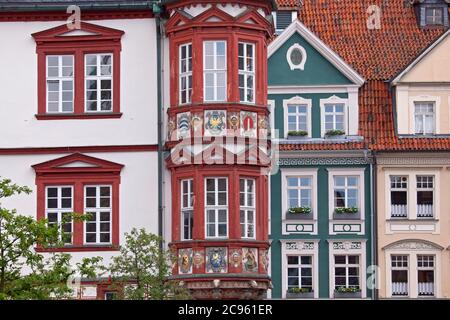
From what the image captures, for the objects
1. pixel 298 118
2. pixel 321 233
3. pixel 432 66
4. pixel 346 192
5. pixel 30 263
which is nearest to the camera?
pixel 30 263

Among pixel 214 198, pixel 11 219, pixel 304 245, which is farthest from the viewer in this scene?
pixel 304 245

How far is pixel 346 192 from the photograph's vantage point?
51.7 meters

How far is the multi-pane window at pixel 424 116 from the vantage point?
173 ft

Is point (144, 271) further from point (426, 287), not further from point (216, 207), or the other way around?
point (426, 287)

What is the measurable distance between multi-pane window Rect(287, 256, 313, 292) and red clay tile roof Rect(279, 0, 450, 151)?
4263mm

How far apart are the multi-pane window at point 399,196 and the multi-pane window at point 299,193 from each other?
316cm

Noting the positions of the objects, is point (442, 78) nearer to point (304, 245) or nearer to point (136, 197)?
point (304, 245)

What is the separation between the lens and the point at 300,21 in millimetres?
52719

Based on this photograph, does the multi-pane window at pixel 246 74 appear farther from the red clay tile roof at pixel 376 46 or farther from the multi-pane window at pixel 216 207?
the red clay tile roof at pixel 376 46

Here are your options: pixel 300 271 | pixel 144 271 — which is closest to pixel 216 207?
pixel 144 271

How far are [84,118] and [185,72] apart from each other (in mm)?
2986

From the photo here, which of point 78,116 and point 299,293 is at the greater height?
point 78,116
